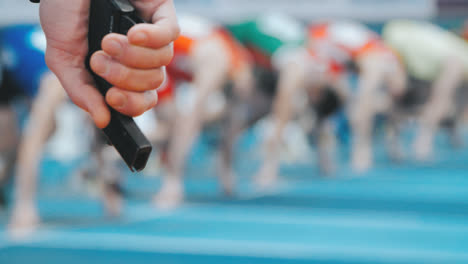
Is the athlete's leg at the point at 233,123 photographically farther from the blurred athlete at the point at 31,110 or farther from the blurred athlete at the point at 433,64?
the blurred athlete at the point at 433,64

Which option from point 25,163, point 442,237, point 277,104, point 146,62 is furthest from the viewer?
point 277,104

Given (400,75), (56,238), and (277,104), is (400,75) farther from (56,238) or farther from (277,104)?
(56,238)

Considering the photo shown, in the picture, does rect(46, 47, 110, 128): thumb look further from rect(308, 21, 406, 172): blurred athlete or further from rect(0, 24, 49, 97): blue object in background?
rect(308, 21, 406, 172): blurred athlete

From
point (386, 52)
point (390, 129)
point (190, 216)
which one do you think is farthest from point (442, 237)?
point (390, 129)

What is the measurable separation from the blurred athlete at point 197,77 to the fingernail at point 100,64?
87.3 inches

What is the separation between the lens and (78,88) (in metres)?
0.54

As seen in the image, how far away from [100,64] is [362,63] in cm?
383

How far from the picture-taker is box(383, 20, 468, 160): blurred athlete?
432cm

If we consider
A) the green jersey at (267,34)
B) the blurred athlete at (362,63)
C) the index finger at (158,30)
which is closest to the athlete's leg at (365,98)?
the blurred athlete at (362,63)

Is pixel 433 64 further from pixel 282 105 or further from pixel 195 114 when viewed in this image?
pixel 195 114

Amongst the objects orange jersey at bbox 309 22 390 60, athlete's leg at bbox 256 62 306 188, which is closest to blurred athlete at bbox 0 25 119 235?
athlete's leg at bbox 256 62 306 188

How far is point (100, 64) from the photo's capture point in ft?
1.67

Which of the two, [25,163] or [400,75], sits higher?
[400,75]

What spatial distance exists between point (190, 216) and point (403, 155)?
2.93 m
